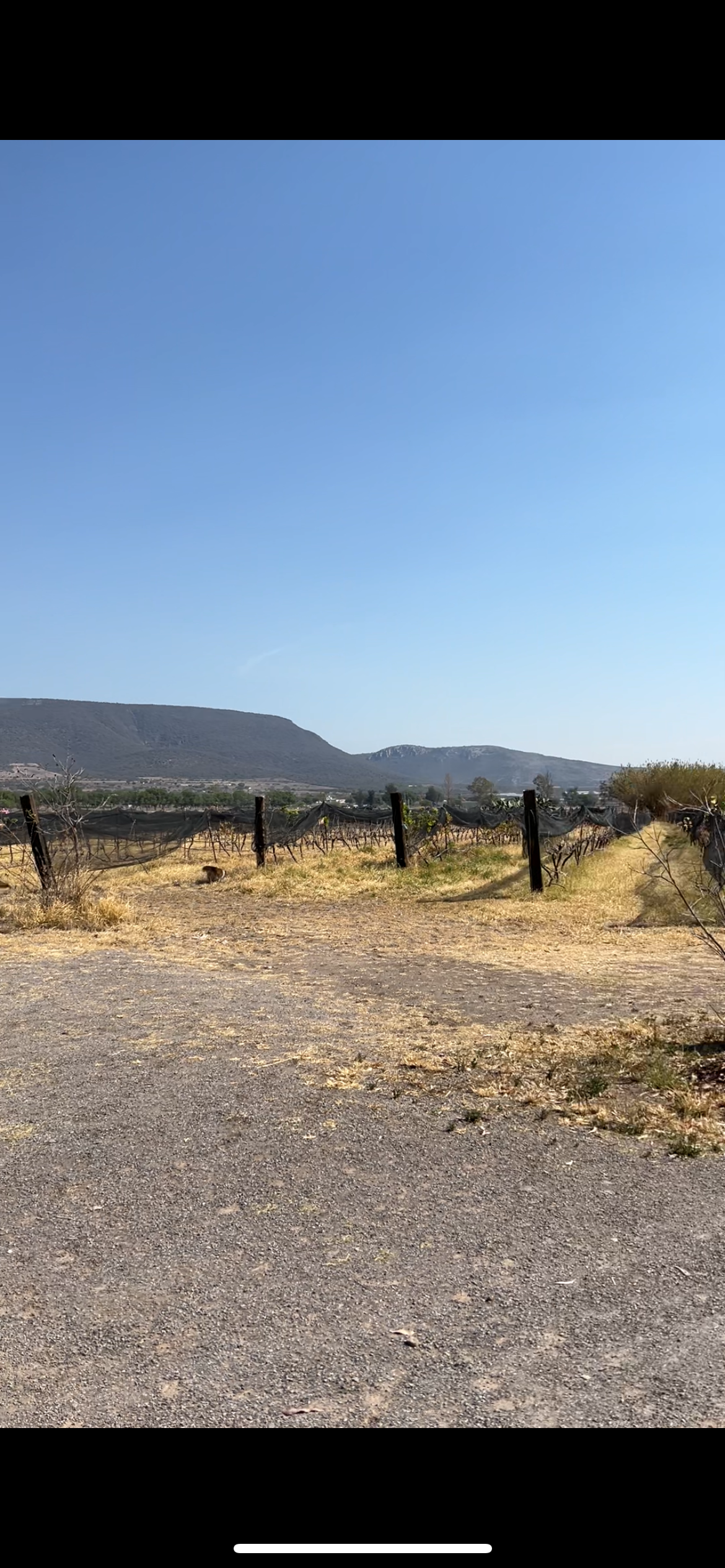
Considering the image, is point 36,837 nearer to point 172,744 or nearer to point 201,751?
point 201,751

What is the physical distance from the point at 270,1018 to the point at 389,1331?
407cm

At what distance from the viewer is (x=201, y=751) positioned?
146000 millimetres

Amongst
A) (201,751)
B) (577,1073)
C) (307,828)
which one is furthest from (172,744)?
(577,1073)

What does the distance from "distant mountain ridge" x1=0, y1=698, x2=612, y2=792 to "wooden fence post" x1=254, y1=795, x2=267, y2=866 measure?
84.8 meters

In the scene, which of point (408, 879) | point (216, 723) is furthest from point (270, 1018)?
point (216, 723)

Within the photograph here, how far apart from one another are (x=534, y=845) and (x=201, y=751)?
438 feet

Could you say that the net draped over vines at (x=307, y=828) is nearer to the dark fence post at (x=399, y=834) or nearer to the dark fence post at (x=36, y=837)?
the dark fence post at (x=399, y=834)

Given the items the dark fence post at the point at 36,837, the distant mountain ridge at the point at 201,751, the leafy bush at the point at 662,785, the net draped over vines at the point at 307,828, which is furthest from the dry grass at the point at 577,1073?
the distant mountain ridge at the point at 201,751

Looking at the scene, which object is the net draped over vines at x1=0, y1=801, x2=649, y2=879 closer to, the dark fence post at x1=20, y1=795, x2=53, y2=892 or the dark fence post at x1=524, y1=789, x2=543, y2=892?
the dark fence post at x1=20, y1=795, x2=53, y2=892

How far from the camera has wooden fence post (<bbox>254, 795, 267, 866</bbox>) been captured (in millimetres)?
19734

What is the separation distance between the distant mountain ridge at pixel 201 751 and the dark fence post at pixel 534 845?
8950 centimetres

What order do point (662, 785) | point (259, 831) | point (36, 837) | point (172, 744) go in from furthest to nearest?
point (172, 744) → point (662, 785) → point (259, 831) → point (36, 837)

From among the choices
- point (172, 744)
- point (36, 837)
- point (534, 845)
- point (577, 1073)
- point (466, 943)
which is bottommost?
point (466, 943)
